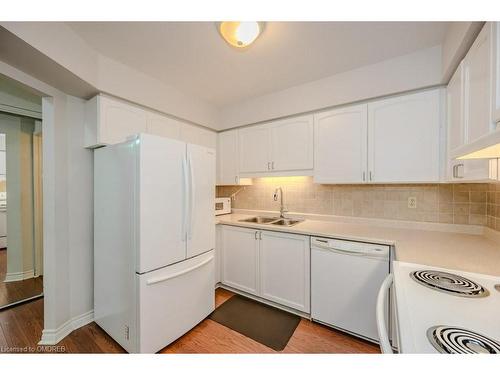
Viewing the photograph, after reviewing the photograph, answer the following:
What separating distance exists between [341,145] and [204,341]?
2.13 meters

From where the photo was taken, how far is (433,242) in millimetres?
1490

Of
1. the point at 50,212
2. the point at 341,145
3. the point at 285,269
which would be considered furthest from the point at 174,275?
the point at 341,145

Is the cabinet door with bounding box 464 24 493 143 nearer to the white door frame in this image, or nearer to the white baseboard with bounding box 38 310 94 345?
the white door frame

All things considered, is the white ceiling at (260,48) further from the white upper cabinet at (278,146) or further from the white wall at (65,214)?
the white wall at (65,214)

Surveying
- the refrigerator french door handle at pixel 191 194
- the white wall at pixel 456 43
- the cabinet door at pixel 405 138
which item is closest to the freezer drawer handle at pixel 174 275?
the refrigerator french door handle at pixel 191 194

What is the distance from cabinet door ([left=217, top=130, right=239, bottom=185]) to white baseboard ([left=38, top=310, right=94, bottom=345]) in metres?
1.94

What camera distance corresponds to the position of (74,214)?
180 centimetres

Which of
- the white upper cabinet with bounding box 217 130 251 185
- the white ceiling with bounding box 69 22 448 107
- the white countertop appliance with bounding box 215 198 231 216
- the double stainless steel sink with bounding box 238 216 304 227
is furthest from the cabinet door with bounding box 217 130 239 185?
the white ceiling with bounding box 69 22 448 107

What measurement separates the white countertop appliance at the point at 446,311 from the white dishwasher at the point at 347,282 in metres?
0.57

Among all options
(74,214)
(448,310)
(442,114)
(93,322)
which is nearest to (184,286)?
(93,322)

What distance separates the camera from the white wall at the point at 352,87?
161cm

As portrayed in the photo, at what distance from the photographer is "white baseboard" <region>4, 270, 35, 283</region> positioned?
2520mm
